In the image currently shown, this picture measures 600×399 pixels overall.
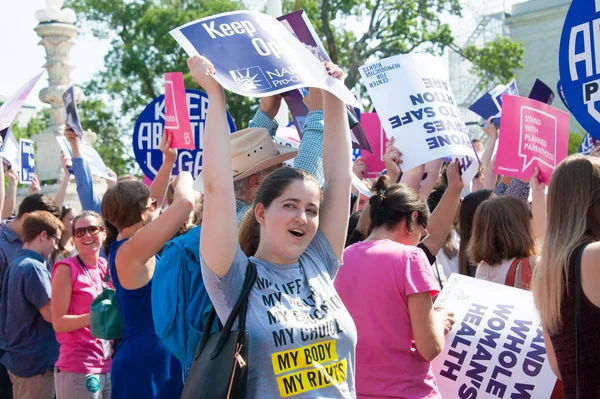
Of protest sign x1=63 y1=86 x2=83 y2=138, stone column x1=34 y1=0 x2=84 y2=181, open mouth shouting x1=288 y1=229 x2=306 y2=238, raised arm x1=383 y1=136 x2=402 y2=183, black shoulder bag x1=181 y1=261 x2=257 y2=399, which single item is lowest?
black shoulder bag x1=181 y1=261 x2=257 y2=399

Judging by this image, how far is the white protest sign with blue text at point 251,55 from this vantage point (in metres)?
3.18

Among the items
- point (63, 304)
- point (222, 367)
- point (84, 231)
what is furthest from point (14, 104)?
point (222, 367)

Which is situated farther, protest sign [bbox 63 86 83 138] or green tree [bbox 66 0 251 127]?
green tree [bbox 66 0 251 127]

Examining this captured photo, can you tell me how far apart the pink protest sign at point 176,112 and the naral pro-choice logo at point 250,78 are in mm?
2684

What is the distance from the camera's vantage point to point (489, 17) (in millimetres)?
49719

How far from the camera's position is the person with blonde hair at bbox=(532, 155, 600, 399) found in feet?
10.5

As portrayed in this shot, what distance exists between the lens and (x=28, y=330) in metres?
6.80

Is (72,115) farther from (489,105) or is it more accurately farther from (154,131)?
(489,105)

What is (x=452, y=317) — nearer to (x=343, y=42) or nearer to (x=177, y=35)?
(x=177, y=35)

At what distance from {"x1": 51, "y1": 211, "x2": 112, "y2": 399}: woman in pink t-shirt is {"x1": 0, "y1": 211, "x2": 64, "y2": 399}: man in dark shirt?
2.13 ft

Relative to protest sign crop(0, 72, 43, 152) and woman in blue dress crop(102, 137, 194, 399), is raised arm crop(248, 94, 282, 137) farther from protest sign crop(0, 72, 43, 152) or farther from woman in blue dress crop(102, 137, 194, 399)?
protest sign crop(0, 72, 43, 152)

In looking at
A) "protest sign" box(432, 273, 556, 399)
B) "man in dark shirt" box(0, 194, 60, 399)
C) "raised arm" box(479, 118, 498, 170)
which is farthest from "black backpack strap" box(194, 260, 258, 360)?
"man in dark shirt" box(0, 194, 60, 399)

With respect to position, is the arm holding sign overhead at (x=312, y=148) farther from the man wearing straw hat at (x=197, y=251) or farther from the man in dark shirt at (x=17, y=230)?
the man in dark shirt at (x=17, y=230)

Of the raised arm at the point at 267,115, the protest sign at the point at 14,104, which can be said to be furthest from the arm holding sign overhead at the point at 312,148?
the protest sign at the point at 14,104
